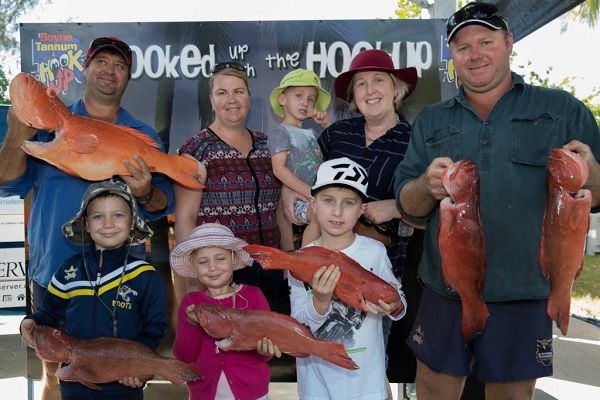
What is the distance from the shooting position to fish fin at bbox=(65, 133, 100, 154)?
2.72 m

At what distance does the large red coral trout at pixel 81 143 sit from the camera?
260 centimetres

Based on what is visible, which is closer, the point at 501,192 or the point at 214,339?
the point at 501,192

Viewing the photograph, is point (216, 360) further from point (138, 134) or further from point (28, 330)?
point (138, 134)

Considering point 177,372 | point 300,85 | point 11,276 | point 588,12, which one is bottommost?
point 11,276

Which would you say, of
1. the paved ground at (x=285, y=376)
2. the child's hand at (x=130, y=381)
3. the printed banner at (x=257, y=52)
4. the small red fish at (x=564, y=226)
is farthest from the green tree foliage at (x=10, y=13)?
the small red fish at (x=564, y=226)

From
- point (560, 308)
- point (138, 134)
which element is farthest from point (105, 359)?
point (560, 308)

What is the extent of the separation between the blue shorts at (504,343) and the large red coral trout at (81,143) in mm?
1525

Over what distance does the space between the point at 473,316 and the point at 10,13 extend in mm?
17242

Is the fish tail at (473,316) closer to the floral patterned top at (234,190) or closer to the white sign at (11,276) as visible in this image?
the floral patterned top at (234,190)

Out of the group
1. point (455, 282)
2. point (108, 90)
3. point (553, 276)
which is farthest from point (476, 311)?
point (108, 90)

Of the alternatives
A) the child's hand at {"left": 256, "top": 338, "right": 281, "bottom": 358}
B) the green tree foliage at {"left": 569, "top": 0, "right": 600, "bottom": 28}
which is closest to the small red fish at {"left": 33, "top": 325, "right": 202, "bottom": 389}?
the child's hand at {"left": 256, "top": 338, "right": 281, "bottom": 358}

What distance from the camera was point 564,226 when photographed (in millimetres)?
2088

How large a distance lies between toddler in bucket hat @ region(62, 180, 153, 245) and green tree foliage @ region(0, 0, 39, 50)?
14842 millimetres

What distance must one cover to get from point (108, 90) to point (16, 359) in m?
4.06
